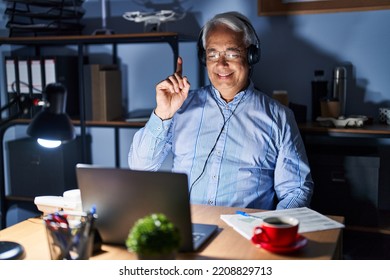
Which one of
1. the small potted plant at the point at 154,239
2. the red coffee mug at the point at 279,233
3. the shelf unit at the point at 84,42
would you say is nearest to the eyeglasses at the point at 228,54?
the shelf unit at the point at 84,42

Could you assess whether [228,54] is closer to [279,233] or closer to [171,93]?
[171,93]

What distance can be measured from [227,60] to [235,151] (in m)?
0.36

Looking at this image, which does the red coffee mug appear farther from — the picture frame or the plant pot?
the picture frame

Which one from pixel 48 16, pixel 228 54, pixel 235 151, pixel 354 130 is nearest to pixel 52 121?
pixel 235 151

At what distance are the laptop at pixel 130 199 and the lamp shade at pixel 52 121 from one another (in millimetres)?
102

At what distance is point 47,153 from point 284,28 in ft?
4.58

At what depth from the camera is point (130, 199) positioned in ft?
3.87

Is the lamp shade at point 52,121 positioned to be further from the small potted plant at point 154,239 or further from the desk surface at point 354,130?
the desk surface at point 354,130

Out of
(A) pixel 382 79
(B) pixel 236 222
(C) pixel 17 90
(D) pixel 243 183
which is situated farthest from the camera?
(C) pixel 17 90

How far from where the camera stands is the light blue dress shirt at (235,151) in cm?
184

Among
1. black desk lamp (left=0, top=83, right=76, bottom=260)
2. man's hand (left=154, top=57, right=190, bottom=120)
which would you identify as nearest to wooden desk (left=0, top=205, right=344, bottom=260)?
black desk lamp (left=0, top=83, right=76, bottom=260)

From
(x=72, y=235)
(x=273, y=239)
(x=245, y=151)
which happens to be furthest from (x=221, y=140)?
(x=72, y=235)
